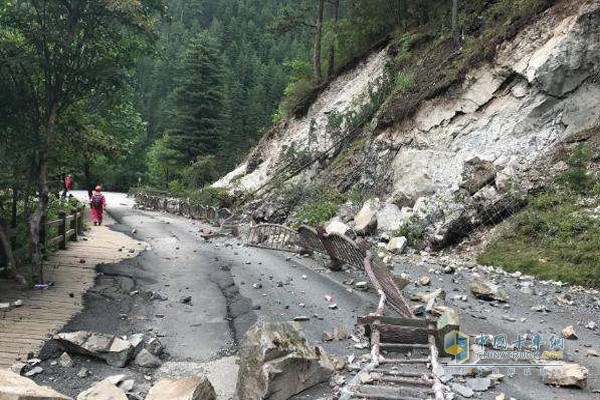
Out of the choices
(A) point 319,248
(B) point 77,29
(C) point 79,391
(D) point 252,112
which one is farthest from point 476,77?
(D) point 252,112

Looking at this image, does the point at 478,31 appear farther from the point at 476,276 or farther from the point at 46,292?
the point at 46,292

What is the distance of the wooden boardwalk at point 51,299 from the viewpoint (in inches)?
273

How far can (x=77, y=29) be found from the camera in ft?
31.7

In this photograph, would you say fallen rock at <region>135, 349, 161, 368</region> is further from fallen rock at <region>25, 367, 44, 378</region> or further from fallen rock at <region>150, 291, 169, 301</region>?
fallen rock at <region>150, 291, 169, 301</region>

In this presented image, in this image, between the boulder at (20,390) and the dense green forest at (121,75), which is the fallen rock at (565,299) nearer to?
the boulder at (20,390)

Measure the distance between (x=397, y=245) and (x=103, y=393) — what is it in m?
9.98

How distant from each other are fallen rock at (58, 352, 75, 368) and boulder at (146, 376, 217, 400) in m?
1.65

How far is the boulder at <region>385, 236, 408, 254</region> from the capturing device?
13.8 meters

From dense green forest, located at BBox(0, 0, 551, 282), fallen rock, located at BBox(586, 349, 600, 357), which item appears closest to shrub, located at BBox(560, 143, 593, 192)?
dense green forest, located at BBox(0, 0, 551, 282)

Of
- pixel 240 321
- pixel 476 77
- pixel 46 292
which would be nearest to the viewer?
pixel 240 321

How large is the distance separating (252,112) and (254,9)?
5327 cm

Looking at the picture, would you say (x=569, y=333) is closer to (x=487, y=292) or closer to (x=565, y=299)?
(x=565, y=299)

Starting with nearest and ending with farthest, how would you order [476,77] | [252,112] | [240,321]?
[240,321], [476,77], [252,112]

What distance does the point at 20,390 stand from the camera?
176 inches
